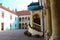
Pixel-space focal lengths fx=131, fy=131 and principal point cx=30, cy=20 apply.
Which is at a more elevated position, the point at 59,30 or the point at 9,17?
the point at 59,30

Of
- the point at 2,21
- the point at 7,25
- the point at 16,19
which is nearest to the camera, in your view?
the point at 2,21

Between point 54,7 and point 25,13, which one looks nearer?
point 54,7

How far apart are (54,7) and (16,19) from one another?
3951 cm

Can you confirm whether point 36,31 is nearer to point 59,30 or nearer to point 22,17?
point 59,30

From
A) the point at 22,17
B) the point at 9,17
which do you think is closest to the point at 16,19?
the point at 22,17

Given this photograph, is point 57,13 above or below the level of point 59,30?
above

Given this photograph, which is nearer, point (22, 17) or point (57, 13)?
point (57, 13)

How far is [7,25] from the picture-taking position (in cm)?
3434

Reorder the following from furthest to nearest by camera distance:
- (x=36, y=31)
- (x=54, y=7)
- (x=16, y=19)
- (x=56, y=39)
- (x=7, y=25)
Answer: (x=16, y=19) < (x=7, y=25) < (x=36, y=31) < (x=54, y=7) < (x=56, y=39)

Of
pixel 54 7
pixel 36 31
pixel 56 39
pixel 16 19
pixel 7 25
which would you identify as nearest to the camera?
pixel 56 39

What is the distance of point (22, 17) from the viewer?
45.4m

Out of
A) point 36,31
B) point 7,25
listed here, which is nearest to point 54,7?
point 36,31

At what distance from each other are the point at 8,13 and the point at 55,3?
32.1 metres

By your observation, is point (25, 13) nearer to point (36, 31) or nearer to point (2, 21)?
point (2, 21)
